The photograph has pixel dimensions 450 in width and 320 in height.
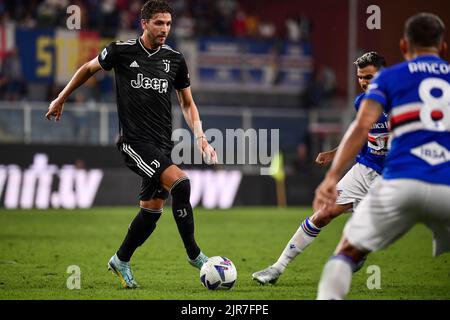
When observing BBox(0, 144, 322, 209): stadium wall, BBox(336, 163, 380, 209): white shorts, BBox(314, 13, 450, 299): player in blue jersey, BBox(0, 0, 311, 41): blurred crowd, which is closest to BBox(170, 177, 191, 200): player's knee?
BBox(336, 163, 380, 209): white shorts

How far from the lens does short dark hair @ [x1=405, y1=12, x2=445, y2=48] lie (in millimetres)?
5696

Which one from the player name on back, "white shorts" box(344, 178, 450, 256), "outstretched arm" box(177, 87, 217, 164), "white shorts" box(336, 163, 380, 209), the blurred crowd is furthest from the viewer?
the blurred crowd

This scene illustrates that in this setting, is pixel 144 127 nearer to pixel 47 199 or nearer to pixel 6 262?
pixel 6 262

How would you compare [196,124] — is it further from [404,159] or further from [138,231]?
[404,159]

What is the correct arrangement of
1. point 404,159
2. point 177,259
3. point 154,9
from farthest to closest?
point 177,259 < point 154,9 < point 404,159

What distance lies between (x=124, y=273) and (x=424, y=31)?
3.85m

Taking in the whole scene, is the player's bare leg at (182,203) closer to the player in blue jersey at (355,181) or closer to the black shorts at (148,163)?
the black shorts at (148,163)

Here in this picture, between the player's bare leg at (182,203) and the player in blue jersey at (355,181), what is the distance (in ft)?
2.55

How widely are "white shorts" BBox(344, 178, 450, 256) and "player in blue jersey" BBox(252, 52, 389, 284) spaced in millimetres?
2910

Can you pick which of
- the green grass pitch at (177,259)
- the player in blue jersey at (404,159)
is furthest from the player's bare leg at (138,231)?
the player in blue jersey at (404,159)

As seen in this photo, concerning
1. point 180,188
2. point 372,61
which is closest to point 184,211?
point 180,188

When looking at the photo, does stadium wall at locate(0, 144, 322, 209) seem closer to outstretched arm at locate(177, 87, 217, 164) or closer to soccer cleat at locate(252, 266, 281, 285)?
outstretched arm at locate(177, 87, 217, 164)

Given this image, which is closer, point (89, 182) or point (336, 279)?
point (336, 279)

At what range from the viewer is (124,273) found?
8180mm
